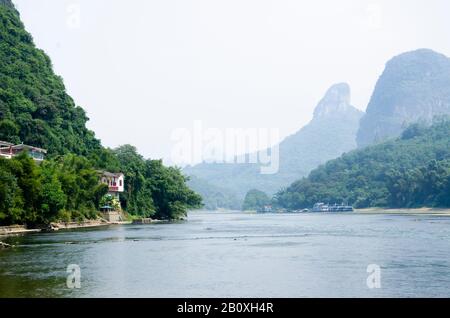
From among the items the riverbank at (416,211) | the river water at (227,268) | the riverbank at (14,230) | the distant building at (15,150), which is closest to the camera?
the river water at (227,268)

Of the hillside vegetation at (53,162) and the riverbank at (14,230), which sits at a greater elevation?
the hillside vegetation at (53,162)

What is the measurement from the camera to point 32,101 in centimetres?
11894

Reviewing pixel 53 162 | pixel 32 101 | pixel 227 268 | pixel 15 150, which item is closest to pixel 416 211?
pixel 32 101

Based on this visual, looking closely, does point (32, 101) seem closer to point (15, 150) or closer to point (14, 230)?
point (15, 150)

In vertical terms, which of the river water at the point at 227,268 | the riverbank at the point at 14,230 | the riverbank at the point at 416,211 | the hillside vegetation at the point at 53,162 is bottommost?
the river water at the point at 227,268

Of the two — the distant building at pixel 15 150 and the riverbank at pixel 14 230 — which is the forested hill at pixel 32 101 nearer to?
the distant building at pixel 15 150

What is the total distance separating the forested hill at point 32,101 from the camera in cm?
10681

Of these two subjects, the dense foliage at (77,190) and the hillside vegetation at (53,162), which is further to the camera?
the hillside vegetation at (53,162)

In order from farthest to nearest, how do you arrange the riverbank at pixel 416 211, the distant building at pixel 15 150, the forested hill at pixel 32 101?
1. the riverbank at pixel 416 211
2. the forested hill at pixel 32 101
3. the distant building at pixel 15 150

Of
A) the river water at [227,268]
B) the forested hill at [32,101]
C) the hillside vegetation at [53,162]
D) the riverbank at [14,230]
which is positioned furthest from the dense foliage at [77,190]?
the river water at [227,268]

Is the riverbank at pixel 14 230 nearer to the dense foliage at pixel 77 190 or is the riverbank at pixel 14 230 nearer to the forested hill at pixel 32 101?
the dense foliage at pixel 77 190
